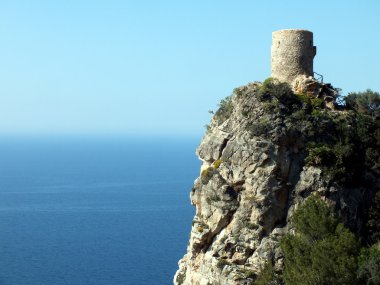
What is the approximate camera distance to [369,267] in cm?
2391

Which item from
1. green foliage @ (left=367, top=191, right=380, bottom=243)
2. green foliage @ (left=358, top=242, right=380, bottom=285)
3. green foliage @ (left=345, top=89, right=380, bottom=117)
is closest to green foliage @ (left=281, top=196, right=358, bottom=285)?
green foliage @ (left=358, top=242, right=380, bottom=285)

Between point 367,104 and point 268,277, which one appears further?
point 367,104

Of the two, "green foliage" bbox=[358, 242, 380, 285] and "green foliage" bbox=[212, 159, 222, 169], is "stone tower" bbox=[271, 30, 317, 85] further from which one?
"green foliage" bbox=[358, 242, 380, 285]

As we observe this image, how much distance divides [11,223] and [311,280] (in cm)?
7671

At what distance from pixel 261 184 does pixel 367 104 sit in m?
7.41

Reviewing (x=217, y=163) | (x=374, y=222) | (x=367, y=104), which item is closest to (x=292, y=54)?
(x=367, y=104)

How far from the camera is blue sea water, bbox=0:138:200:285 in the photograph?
66812 mm

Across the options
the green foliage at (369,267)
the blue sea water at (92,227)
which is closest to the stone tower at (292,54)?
the green foliage at (369,267)

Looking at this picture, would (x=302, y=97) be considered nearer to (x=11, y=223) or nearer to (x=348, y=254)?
(x=348, y=254)

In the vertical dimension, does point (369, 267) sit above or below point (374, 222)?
below

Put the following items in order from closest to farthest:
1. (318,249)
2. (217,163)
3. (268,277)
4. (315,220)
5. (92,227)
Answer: (318,249), (315,220), (268,277), (217,163), (92,227)

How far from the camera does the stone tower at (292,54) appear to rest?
3103cm

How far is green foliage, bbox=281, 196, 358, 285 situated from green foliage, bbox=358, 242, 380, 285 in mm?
257

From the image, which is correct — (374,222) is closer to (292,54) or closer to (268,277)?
(268,277)
